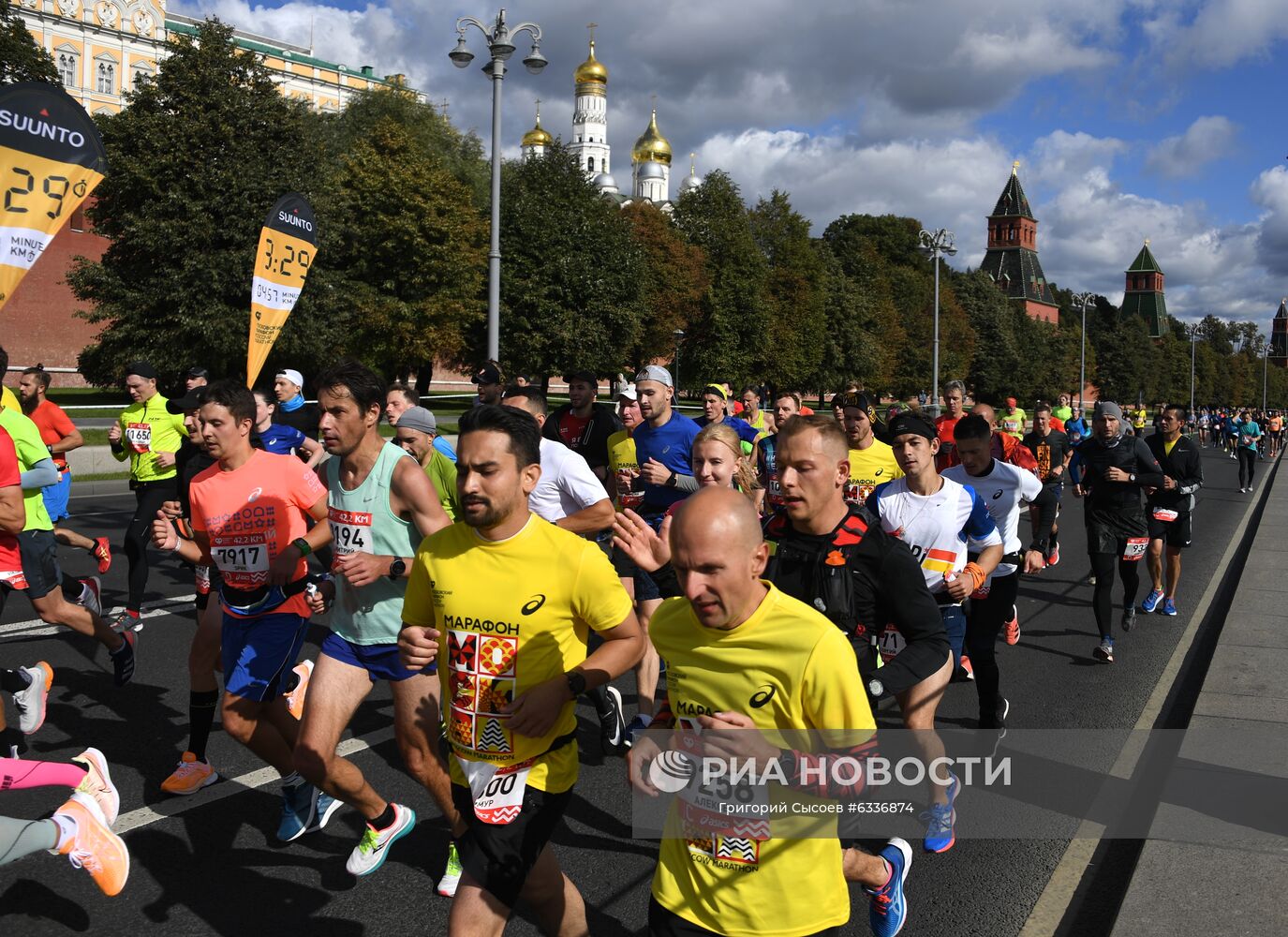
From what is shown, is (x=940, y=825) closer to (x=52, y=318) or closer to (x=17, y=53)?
(x=17, y=53)

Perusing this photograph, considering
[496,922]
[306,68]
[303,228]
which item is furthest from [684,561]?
[306,68]

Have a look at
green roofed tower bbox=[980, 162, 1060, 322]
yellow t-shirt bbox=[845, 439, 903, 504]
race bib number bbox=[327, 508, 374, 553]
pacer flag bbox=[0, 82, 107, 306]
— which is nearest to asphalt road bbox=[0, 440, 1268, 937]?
race bib number bbox=[327, 508, 374, 553]

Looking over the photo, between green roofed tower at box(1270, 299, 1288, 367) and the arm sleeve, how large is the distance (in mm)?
213149

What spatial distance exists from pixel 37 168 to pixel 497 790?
6.79m

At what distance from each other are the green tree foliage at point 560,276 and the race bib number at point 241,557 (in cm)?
3905

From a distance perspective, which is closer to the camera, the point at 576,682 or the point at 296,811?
the point at 576,682

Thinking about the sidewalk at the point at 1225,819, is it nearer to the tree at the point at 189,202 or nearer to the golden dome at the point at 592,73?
the tree at the point at 189,202

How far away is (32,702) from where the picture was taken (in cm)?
543

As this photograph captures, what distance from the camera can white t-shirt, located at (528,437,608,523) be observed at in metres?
5.76

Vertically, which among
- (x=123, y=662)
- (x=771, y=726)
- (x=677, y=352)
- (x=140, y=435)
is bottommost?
(x=123, y=662)

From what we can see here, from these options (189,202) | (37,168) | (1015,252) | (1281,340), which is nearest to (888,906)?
(37,168)

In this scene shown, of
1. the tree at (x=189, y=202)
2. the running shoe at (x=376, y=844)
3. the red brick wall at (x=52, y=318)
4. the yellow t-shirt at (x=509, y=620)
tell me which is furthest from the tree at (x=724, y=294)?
the yellow t-shirt at (x=509, y=620)

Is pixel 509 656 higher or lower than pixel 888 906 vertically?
higher

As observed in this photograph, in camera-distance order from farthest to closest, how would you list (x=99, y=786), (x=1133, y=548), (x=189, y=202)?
(x=189, y=202) → (x=1133, y=548) → (x=99, y=786)
